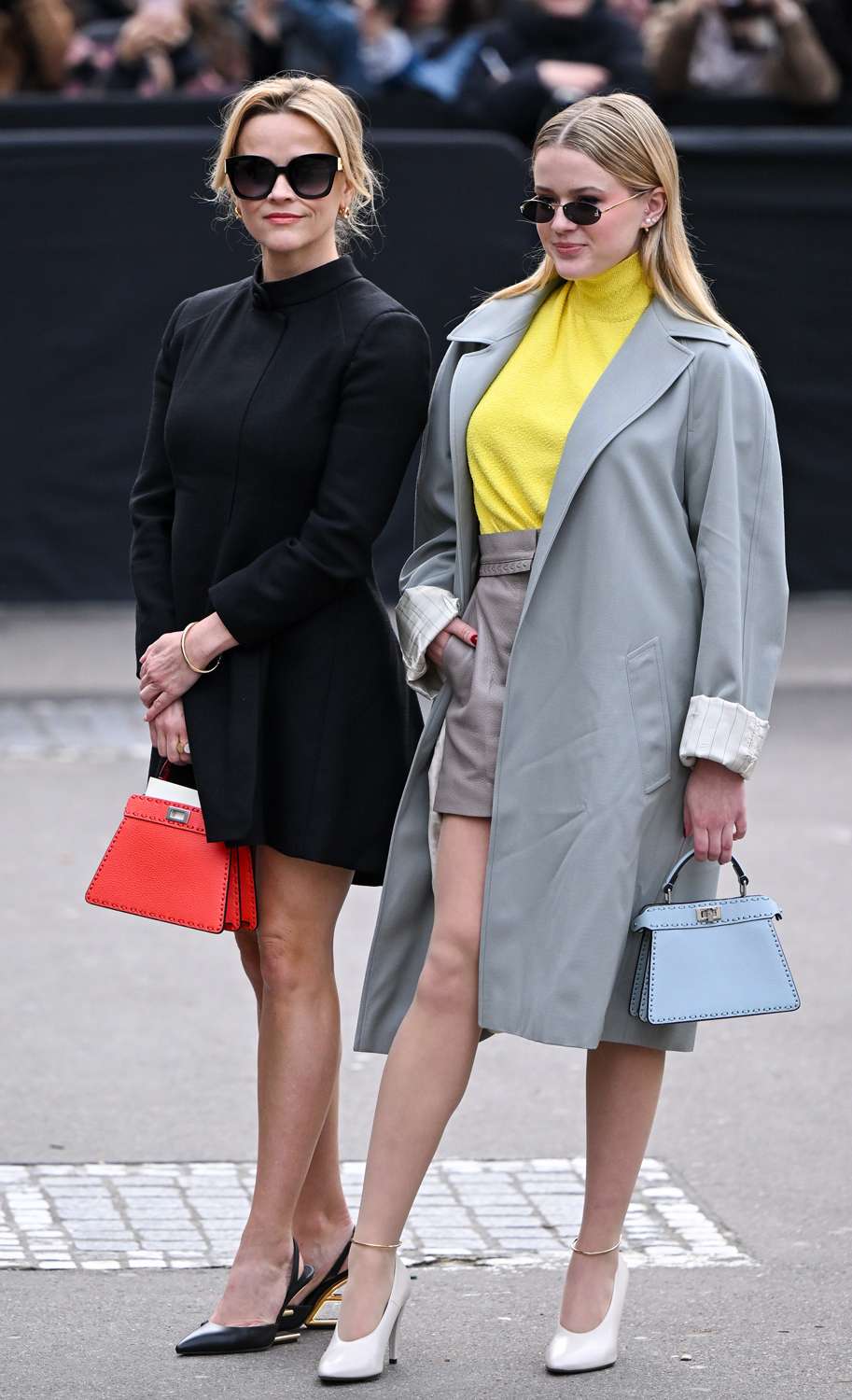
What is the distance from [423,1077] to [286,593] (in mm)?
796

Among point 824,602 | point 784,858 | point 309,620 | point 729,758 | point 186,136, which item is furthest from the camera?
point 824,602

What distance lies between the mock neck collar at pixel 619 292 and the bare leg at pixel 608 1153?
1171 mm

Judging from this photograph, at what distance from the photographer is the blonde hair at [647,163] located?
343 cm

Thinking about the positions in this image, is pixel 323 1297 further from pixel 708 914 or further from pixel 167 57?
pixel 167 57

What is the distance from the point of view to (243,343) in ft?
11.9

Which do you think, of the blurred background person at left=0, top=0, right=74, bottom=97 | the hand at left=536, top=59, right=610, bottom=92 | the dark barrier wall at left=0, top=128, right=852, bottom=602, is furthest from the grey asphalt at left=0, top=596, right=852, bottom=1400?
the blurred background person at left=0, top=0, right=74, bottom=97

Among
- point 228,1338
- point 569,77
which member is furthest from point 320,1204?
point 569,77

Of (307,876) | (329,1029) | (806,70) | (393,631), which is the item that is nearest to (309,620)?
(393,631)

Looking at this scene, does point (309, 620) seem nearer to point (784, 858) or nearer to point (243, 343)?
point (243, 343)

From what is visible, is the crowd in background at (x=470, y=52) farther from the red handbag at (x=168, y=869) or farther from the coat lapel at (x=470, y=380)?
the red handbag at (x=168, y=869)

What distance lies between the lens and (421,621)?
3.54 metres

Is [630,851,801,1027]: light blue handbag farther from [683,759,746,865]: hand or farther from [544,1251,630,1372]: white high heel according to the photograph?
[544,1251,630,1372]: white high heel

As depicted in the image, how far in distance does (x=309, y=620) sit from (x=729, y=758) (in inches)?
29.2

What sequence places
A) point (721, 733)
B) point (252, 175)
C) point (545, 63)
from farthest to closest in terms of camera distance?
point (545, 63) < point (252, 175) < point (721, 733)
